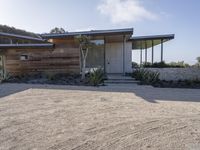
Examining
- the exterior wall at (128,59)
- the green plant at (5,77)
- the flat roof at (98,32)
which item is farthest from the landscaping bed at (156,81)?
the green plant at (5,77)

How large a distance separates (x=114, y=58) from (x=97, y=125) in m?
12.4

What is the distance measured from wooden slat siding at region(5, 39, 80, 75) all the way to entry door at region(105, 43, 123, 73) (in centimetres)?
286

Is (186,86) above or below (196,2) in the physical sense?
below

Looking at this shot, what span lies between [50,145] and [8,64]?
13.1m

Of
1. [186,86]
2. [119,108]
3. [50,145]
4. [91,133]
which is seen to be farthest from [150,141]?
[186,86]

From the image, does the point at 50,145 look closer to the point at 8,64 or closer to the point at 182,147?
the point at 182,147

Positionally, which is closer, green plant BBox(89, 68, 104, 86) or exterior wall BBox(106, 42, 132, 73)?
green plant BBox(89, 68, 104, 86)

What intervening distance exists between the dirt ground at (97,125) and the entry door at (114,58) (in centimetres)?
930

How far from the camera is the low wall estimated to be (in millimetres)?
15531

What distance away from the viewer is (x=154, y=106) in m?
7.52

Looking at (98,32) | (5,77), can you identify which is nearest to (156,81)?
(98,32)

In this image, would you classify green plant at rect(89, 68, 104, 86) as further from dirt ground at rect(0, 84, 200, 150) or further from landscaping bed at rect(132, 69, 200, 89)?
dirt ground at rect(0, 84, 200, 150)

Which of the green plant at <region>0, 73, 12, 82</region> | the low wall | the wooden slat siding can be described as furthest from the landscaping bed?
the green plant at <region>0, 73, 12, 82</region>

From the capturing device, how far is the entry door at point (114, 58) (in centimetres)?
1720
